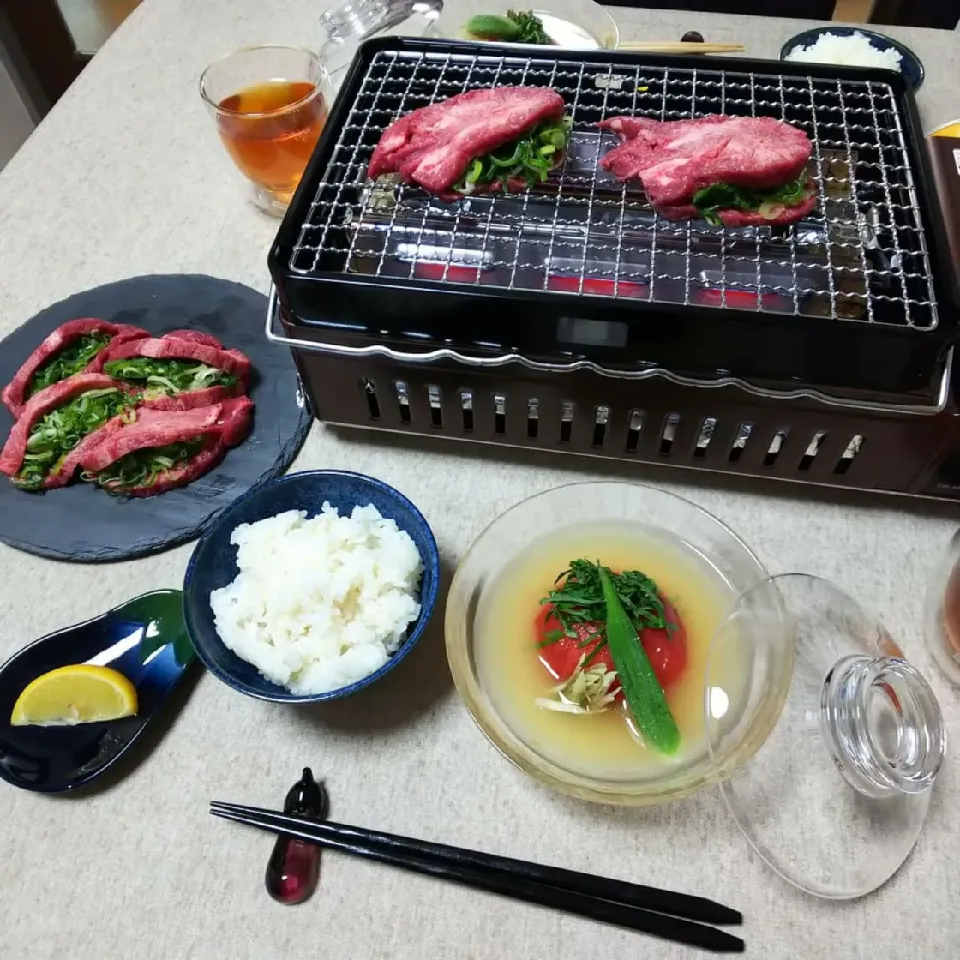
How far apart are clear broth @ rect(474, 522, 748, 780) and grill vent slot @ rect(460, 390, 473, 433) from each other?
22 cm

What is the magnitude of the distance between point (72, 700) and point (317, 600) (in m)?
0.32

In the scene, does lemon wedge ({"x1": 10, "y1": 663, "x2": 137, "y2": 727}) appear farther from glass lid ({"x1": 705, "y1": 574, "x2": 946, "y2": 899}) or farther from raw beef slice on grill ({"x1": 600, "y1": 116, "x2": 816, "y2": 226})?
raw beef slice on grill ({"x1": 600, "y1": 116, "x2": 816, "y2": 226})

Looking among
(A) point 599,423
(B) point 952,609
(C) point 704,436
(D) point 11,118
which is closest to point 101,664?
(A) point 599,423

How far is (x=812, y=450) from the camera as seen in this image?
1064 mm

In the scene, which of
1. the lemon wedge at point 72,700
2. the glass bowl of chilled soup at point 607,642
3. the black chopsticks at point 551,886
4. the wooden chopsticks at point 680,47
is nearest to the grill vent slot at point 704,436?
the glass bowl of chilled soup at point 607,642

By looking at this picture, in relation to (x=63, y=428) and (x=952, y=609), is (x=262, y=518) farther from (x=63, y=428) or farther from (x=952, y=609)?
(x=952, y=609)

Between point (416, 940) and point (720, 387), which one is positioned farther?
point (720, 387)

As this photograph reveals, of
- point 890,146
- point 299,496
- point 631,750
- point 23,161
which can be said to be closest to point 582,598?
point 631,750

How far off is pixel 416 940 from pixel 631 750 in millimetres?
305

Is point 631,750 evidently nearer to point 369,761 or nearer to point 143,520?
point 369,761

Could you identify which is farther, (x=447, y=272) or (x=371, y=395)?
(x=371, y=395)

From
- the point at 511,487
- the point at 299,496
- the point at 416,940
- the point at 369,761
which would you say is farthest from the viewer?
the point at 511,487

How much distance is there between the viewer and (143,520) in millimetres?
1143

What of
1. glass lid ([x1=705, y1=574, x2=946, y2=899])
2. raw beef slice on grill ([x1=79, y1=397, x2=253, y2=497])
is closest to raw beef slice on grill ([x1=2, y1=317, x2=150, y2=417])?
raw beef slice on grill ([x1=79, y1=397, x2=253, y2=497])
